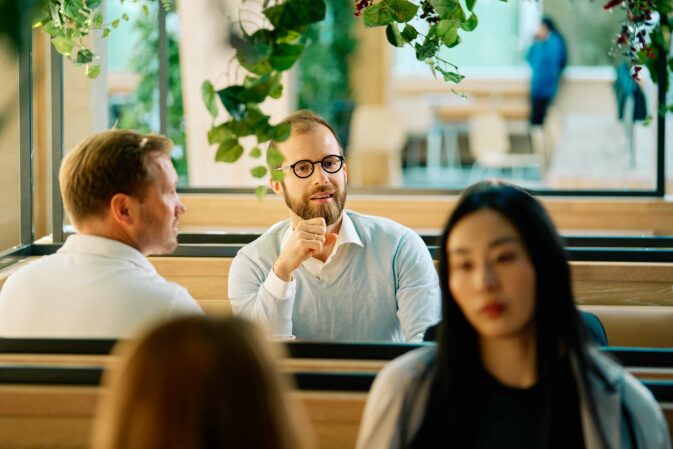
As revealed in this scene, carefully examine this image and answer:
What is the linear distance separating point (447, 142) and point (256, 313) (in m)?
10.3

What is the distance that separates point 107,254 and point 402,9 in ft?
2.72

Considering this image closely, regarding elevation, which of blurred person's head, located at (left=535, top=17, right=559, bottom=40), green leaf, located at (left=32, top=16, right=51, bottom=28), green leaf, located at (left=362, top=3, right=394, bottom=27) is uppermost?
blurred person's head, located at (left=535, top=17, right=559, bottom=40)

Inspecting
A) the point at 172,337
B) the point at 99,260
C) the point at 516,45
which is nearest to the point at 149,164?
the point at 99,260

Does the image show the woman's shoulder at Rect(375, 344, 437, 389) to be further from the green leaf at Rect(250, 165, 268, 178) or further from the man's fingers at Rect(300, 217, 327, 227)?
the man's fingers at Rect(300, 217, 327, 227)

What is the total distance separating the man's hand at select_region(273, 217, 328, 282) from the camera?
2639 millimetres

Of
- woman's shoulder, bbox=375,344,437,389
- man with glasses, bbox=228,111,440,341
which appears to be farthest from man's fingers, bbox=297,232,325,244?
woman's shoulder, bbox=375,344,437,389

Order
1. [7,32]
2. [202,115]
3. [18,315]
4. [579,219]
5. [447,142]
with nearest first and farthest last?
[7,32]
[18,315]
[579,219]
[202,115]
[447,142]

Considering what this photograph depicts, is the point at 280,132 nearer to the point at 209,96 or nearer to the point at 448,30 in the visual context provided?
the point at 209,96

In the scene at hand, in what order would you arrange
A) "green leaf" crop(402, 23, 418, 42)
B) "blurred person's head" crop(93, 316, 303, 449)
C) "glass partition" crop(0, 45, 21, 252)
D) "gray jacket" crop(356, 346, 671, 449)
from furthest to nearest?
"glass partition" crop(0, 45, 21, 252) → "green leaf" crop(402, 23, 418, 42) → "gray jacket" crop(356, 346, 671, 449) → "blurred person's head" crop(93, 316, 303, 449)

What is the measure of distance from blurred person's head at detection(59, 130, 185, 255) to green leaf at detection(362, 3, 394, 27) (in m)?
0.58

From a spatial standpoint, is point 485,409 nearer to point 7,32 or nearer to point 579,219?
point 7,32

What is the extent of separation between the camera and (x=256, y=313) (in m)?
2.68

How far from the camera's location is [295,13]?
5.49 feet

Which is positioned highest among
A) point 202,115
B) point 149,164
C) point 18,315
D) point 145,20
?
point 145,20
